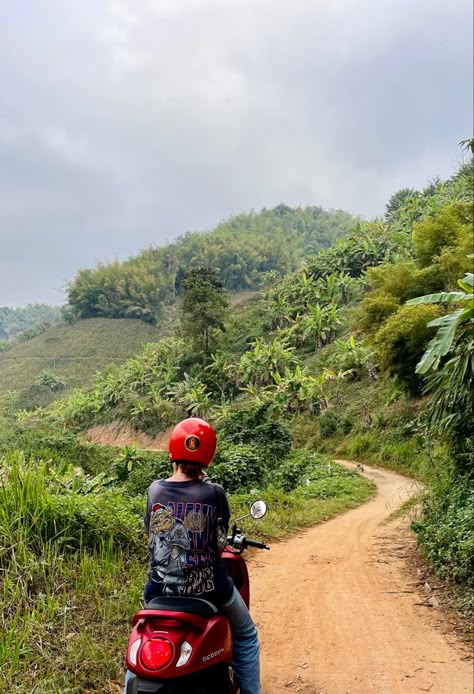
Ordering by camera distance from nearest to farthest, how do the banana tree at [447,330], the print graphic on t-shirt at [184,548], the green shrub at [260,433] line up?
1. the print graphic on t-shirt at [184,548]
2. the banana tree at [447,330]
3. the green shrub at [260,433]

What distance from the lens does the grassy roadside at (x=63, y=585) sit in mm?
3121

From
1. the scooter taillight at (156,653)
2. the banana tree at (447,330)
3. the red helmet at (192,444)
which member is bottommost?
the scooter taillight at (156,653)

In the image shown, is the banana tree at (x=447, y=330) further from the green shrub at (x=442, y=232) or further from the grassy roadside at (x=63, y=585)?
the green shrub at (x=442, y=232)

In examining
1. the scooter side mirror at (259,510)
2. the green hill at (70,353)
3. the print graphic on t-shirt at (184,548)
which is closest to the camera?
the print graphic on t-shirt at (184,548)

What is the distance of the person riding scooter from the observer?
234 cm

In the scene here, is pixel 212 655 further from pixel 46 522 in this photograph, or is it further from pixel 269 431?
pixel 269 431

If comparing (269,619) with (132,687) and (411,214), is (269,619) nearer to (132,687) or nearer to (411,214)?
(132,687)

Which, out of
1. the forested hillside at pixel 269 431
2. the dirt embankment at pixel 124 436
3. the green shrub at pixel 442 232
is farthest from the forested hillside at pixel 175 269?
the green shrub at pixel 442 232

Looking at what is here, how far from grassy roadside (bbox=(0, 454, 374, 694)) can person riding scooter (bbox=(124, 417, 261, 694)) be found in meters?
1.19

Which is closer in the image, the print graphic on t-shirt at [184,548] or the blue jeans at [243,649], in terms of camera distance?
the print graphic on t-shirt at [184,548]

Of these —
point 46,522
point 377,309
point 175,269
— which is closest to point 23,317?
point 175,269

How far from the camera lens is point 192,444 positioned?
2426 mm

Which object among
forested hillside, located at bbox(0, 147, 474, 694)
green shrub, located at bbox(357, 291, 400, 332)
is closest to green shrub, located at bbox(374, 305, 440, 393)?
forested hillside, located at bbox(0, 147, 474, 694)

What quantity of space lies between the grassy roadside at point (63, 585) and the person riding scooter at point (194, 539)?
1193 mm
